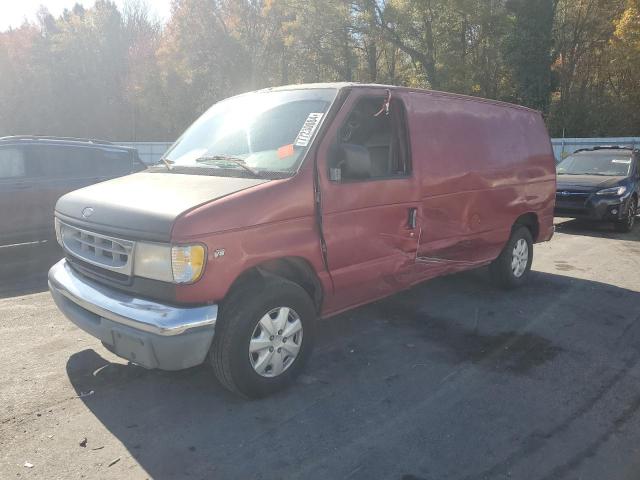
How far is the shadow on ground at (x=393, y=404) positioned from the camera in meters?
3.02

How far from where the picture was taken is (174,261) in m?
3.12

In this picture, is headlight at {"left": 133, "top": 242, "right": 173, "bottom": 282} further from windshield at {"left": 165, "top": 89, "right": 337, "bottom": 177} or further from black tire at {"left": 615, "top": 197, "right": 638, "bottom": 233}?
black tire at {"left": 615, "top": 197, "right": 638, "bottom": 233}

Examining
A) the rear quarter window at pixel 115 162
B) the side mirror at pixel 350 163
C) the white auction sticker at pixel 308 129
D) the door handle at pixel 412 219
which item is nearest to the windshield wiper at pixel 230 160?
the white auction sticker at pixel 308 129

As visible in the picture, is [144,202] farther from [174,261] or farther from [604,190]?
[604,190]

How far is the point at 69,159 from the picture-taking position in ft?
27.6

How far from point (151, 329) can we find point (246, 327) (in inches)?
23.3

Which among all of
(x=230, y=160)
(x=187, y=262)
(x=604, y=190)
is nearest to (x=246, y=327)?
(x=187, y=262)

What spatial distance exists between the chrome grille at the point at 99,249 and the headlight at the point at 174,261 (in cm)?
17

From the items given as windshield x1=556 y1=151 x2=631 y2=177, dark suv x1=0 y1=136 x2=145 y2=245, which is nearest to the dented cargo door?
dark suv x1=0 y1=136 x2=145 y2=245

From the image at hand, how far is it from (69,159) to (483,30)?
26.4 meters

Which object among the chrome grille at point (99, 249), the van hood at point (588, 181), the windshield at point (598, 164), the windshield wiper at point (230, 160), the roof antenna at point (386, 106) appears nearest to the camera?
the chrome grille at point (99, 249)

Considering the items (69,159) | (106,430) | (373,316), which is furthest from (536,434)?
(69,159)

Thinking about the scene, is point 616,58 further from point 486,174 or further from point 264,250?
point 264,250

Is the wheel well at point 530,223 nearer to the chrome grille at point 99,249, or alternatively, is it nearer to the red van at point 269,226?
the red van at point 269,226
